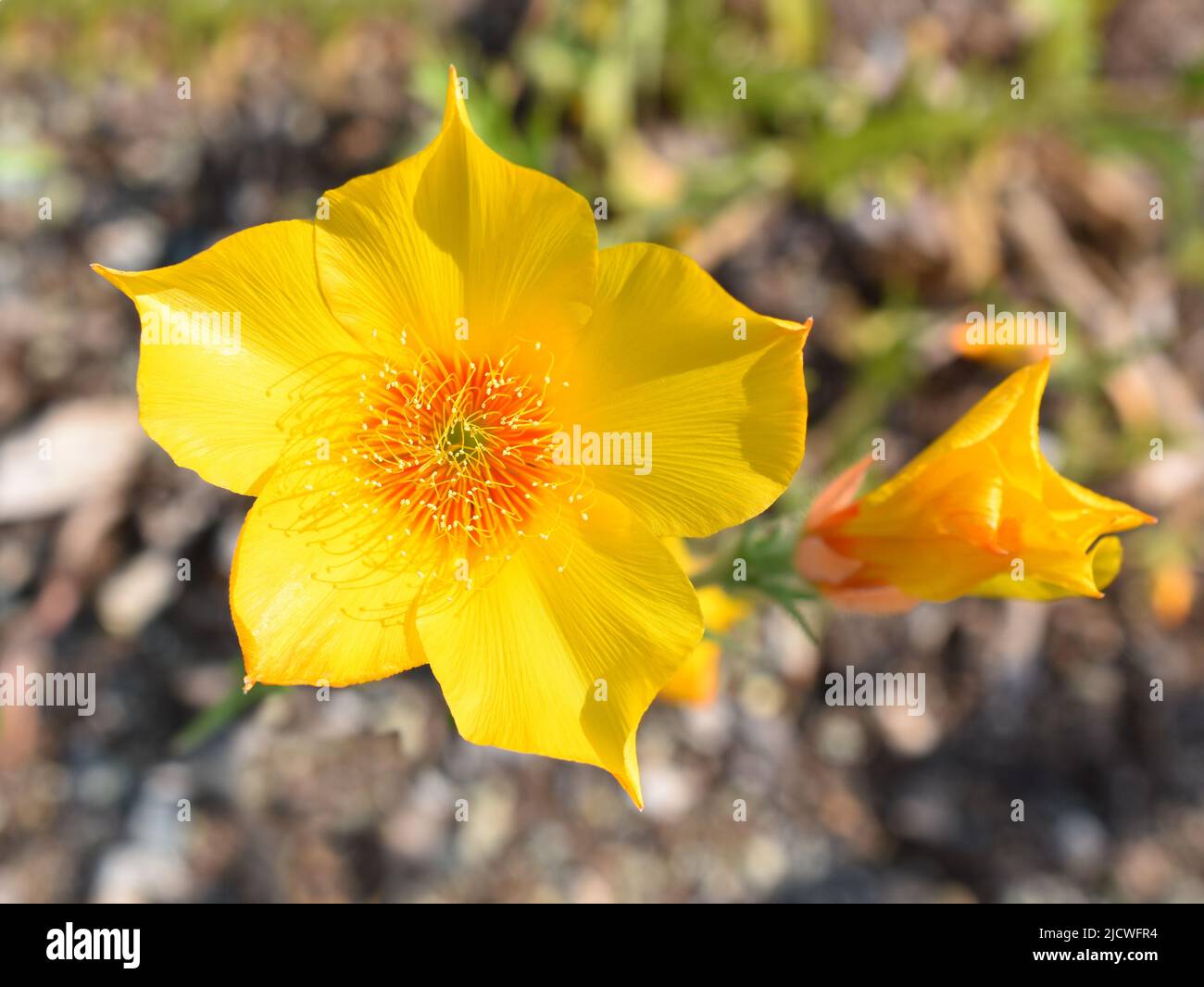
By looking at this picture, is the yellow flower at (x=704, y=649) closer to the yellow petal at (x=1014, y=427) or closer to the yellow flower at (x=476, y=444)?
the yellow flower at (x=476, y=444)

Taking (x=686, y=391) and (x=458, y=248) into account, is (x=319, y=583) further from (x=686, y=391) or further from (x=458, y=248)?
(x=686, y=391)

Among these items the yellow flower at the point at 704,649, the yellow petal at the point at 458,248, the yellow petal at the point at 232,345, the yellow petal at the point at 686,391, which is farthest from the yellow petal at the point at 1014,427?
the yellow petal at the point at 232,345

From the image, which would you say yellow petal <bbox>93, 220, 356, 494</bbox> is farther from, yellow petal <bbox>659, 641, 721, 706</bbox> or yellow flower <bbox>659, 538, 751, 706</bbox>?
yellow petal <bbox>659, 641, 721, 706</bbox>

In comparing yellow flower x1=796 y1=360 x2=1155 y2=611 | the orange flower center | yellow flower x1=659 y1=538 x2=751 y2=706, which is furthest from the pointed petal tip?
yellow flower x1=659 y1=538 x2=751 y2=706

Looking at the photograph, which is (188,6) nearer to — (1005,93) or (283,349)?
(283,349)

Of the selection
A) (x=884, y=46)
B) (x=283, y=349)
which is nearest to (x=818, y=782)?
(x=283, y=349)
